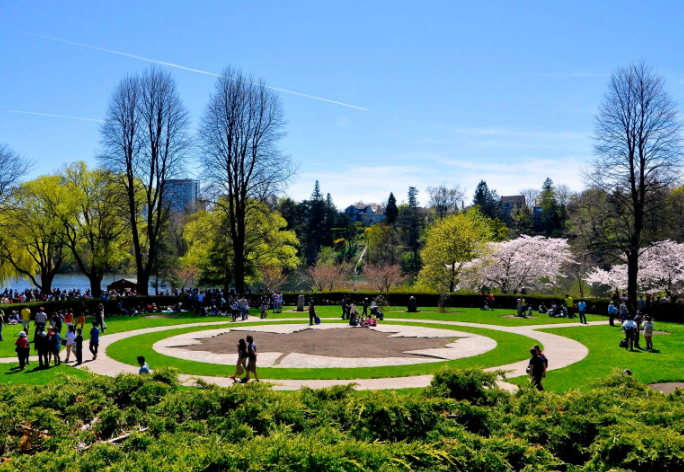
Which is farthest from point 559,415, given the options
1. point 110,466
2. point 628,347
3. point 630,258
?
point 630,258

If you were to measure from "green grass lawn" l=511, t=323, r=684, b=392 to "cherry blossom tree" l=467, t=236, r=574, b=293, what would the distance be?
68.4 ft

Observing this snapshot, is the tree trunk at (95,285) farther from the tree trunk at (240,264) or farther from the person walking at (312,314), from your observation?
the person walking at (312,314)

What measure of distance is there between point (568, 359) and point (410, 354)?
5879 mm

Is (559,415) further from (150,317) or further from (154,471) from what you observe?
(150,317)

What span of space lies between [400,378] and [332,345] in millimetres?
6300

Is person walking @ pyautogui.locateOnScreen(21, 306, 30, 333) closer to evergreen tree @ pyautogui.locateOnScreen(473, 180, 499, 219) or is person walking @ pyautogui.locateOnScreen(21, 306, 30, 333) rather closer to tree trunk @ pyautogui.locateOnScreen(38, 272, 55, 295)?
tree trunk @ pyautogui.locateOnScreen(38, 272, 55, 295)

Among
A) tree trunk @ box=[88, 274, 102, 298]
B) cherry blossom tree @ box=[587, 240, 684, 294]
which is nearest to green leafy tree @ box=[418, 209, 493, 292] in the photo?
cherry blossom tree @ box=[587, 240, 684, 294]

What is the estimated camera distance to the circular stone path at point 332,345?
1828cm

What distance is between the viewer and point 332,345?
21.4 meters

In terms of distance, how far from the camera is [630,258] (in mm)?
35438

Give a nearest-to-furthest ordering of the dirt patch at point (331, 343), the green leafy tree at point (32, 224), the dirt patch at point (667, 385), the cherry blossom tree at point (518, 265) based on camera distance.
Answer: the dirt patch at point (667, 385)
the dirt patch at point (331, 343)
the green leafy tree at point (32, 224)
the cherry blossom tree at point (518, 265)

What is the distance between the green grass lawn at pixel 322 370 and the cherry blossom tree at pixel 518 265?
23.3m

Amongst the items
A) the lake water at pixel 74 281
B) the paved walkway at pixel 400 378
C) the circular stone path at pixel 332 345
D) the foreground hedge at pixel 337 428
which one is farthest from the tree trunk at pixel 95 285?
the foreground hedge at pixel 337 428

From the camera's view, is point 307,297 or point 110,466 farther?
point 307,297
